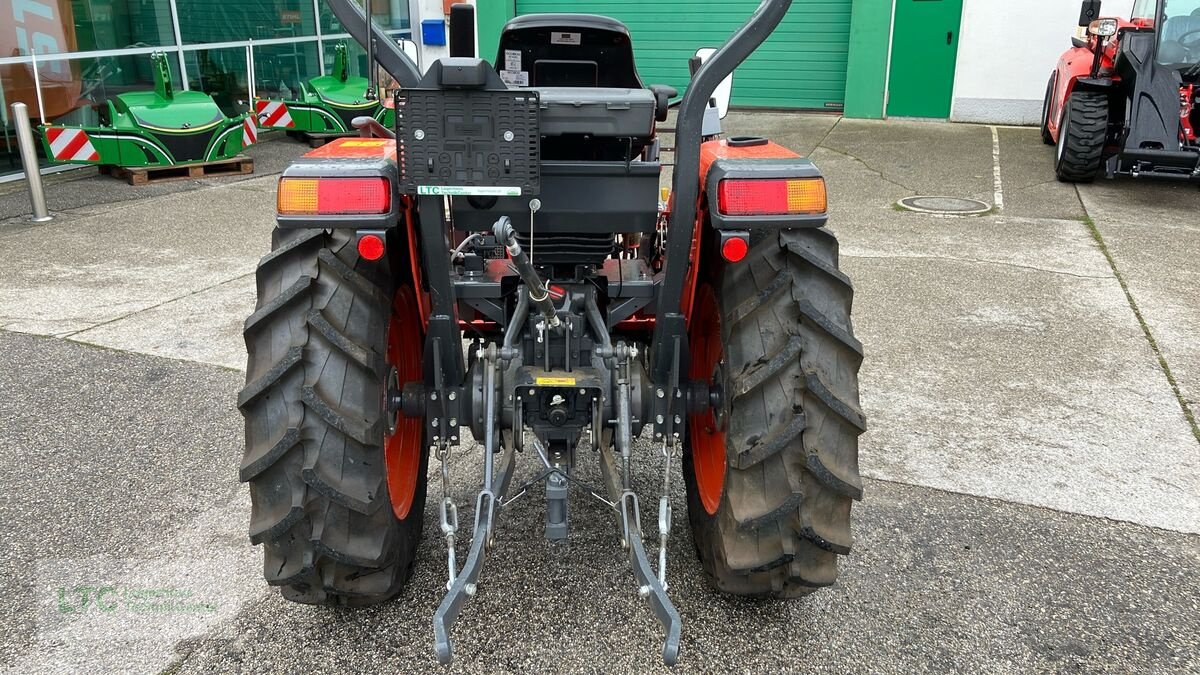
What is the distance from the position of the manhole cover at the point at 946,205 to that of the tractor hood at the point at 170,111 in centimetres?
695

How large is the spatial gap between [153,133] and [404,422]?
24.1 feet

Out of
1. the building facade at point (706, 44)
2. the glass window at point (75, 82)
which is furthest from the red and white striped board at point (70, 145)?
the building facade at point (706, 44)

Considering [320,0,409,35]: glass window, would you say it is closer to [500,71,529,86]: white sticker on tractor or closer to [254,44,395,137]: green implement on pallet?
[254,44,395,137]: green implement on pallet

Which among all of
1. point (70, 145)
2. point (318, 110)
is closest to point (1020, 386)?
point (70, 145)

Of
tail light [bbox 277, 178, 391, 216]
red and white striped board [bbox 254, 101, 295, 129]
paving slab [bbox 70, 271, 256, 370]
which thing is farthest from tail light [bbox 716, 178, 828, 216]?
red and white striped board [bbox 254, 101, 295, 129]

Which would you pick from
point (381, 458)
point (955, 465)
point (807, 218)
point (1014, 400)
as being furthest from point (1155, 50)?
point (381, 458)

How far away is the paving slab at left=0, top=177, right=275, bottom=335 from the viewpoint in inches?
219

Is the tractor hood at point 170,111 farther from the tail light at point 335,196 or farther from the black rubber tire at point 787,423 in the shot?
the black rubber tire at point 787,423

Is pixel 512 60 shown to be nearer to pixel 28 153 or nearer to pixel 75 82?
pixel 28 153

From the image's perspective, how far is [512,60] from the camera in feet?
12.0

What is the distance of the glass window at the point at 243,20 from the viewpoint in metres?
10.9

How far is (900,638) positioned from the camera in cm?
265

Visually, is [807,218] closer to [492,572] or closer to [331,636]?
[492,572]

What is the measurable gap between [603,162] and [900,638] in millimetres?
1604
